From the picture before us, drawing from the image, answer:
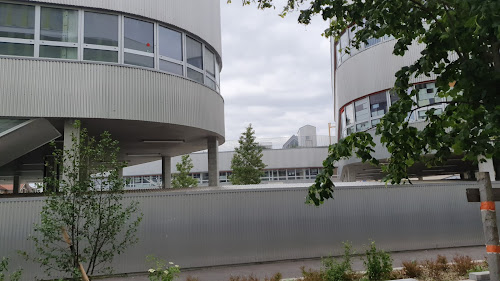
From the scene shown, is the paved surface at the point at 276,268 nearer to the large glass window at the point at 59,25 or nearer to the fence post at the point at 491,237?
the fence post at the point at 491,237

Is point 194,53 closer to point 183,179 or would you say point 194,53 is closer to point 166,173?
point 166,173

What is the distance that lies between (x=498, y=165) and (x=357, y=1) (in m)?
16.8

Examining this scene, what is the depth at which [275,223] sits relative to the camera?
11.8 meters

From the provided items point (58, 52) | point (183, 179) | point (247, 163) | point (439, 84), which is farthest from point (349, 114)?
point (183, 179)

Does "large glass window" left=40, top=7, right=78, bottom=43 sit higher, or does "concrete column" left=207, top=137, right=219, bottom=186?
"large glass window" left=40, top=7, right=78, bottom=43

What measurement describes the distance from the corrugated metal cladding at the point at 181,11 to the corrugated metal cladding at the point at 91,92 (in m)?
2.05

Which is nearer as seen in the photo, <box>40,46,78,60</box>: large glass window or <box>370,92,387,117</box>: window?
<box>40,46,78,60</box>: large glass window

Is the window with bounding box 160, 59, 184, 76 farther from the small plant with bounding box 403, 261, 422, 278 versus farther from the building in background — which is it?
the building in background

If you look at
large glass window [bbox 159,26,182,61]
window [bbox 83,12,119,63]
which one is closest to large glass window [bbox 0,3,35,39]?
window [bbox 83,12,119,63]

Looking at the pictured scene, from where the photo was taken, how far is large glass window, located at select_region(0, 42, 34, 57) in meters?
11.5

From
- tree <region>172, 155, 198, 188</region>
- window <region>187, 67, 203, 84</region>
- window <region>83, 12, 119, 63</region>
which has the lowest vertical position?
tree <region>172, 155, 198, 188</region>

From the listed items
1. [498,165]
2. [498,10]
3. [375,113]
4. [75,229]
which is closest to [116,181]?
[75,229]

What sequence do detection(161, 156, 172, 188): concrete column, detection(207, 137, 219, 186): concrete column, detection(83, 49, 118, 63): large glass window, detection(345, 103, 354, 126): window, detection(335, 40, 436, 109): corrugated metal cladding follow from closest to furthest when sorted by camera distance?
A: detection(83, 49, 118, 63): large glass window → detection(207, 137, 219, 186): concrete column → detection(335, 40, 436, 109): corrugated metal cladding → detection(345, 103, 354, 126): window → detection(161, 156, 172, 188): concrete column

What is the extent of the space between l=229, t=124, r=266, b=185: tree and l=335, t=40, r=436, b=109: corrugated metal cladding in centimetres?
1890
